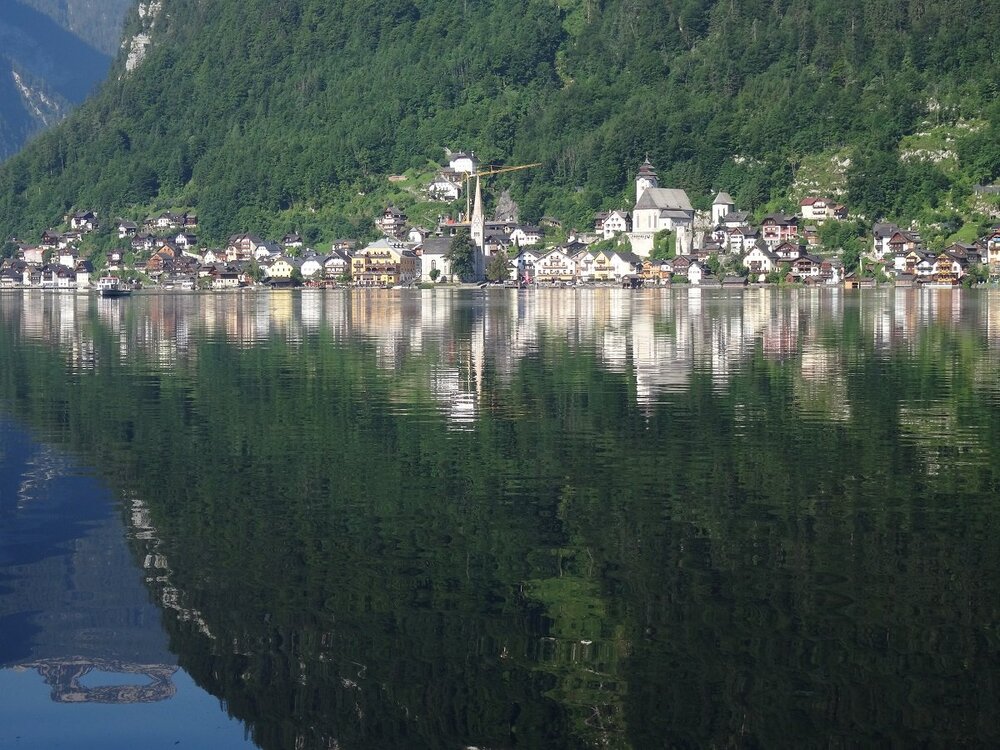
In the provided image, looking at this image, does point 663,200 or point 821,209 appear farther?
point 663,200

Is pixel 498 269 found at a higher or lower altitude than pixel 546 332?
higher

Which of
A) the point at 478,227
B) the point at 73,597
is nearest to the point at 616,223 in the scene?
the point at 478,227

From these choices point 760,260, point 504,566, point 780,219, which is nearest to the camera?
point 504,566

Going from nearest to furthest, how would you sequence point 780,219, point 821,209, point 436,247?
point 821,209 → point 780,219 → point 436,247

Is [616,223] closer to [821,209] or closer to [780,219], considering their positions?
[780,219]

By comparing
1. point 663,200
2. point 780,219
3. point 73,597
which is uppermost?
point 663,200

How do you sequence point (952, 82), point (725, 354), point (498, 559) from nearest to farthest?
point (498, 559)
point (725, 354)
point (952, 82)

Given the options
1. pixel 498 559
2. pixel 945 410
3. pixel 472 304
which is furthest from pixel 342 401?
pixel 472 304

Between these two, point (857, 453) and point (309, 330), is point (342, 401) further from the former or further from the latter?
point (309, 330)
